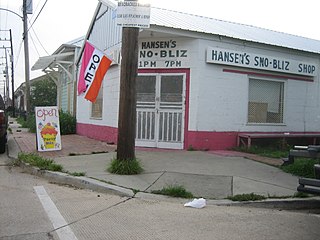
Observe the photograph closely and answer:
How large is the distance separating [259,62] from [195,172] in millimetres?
5567

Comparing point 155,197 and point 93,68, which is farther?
point 93,68

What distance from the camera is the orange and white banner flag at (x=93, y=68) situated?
10398 mm

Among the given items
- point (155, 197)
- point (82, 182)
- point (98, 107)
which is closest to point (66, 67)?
point (98, 107)

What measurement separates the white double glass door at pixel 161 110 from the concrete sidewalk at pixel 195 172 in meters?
0.53

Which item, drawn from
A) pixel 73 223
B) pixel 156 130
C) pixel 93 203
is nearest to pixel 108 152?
pixel 156 130

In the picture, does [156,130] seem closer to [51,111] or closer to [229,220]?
[51,111]

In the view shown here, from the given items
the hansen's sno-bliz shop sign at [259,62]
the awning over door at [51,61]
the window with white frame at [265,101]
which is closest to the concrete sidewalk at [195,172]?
the window with white frame at [265,101]

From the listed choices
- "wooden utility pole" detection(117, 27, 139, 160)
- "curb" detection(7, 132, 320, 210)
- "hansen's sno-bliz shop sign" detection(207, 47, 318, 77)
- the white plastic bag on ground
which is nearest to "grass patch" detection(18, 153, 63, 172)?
"curb" detection(7, 132, 320, 210)

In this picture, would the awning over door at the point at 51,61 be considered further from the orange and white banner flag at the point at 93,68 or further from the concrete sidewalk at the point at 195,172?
the concrete sidewalk at the point at 195,172

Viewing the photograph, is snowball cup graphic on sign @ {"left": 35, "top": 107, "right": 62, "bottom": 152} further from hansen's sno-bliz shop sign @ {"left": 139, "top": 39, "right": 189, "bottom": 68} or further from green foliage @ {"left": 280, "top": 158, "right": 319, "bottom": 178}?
green foliage @ {"left": 280, "top": 158, "right": 319, "bottom": 178}

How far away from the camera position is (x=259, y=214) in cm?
571

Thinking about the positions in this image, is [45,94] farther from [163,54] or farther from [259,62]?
[259,62]

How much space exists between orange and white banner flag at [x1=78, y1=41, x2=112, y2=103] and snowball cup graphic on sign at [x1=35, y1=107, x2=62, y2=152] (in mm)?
1189

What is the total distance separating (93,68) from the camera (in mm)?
10719
